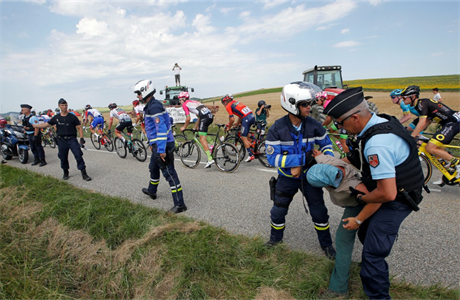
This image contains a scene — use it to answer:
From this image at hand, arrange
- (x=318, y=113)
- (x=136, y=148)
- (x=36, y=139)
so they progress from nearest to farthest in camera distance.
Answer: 1. (x=136, y=148)
2. (x=36, y=139)
3. (x=318, y=113)

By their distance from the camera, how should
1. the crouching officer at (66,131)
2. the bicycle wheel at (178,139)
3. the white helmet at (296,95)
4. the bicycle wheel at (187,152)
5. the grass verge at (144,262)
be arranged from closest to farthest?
the grass verge at (144,262) → the white helmet at (296,95) → the crouching officer at (66,131) → the bicycle wheel at (187,152) → the bicycle wheel at (178,139)

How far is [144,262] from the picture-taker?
10.4 ft

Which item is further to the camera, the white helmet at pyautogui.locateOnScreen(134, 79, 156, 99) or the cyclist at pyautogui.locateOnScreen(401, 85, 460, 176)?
the cyclist at pyautogui.locateOnScreen(401, 85, 460, 176)

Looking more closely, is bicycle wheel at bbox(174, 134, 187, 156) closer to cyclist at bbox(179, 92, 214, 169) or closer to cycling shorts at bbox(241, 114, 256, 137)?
cyclist at bbox(179, 92, 214, 169)

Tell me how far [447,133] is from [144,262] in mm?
5621

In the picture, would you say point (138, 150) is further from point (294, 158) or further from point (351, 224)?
point (351, 224)

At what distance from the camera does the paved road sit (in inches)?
121

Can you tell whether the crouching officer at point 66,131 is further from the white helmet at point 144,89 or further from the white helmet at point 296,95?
the white helmet at point 296,95

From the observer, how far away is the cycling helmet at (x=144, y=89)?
4.91m

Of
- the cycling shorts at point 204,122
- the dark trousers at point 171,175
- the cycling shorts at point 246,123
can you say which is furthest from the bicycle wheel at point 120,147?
the dark trousers at point 171,175

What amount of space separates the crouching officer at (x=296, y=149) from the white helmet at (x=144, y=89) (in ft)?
9.03

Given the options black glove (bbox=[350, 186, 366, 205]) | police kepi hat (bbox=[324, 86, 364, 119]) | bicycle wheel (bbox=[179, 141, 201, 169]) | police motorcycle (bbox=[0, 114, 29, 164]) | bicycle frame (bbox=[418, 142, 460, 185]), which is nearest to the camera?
police kepi hat (bbox=[324, 86, 364, 119])

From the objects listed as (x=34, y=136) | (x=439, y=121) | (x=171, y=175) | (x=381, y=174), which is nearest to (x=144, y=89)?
(x=171, y=175)

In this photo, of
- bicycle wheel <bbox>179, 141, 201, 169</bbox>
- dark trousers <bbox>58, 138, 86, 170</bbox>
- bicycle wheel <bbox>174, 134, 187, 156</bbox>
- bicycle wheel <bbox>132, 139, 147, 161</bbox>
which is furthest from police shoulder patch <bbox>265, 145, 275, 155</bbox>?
bicycle wheel <bbox>132, 139, 147, 161</bbox>
